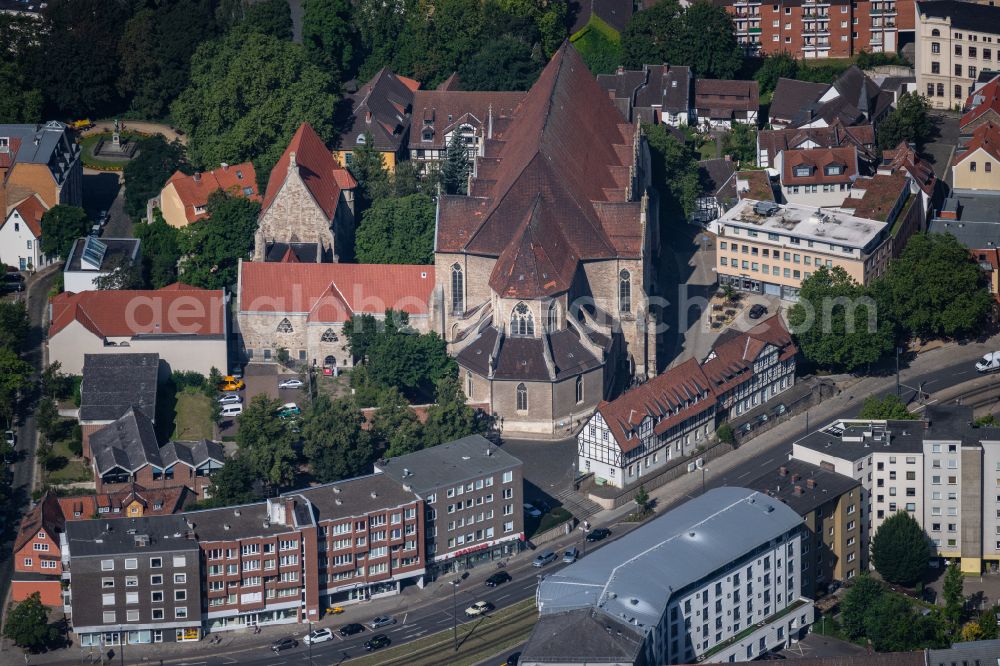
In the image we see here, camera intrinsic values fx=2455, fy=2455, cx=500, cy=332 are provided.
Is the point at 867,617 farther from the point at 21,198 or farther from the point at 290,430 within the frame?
the point at 21,198

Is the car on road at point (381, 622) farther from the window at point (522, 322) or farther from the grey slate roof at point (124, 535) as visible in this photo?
the window at point (522, 322)

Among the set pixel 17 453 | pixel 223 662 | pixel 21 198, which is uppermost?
pixel 21 198

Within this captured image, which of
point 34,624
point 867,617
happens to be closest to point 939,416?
point 867,617

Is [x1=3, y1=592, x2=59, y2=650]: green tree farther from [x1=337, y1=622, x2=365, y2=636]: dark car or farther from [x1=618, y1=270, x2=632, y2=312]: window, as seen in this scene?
[x1=618, y1=270, x2=632, y2=312]: window

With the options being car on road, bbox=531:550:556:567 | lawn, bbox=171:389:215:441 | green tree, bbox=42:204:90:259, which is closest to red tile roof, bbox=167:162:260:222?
green tree, bbox=42:204:90:259

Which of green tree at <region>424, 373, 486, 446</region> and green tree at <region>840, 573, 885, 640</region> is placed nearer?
green tree at <region>840, 573, 885, 640</region>

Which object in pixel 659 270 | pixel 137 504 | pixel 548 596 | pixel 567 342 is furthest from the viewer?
pixel 659 270
